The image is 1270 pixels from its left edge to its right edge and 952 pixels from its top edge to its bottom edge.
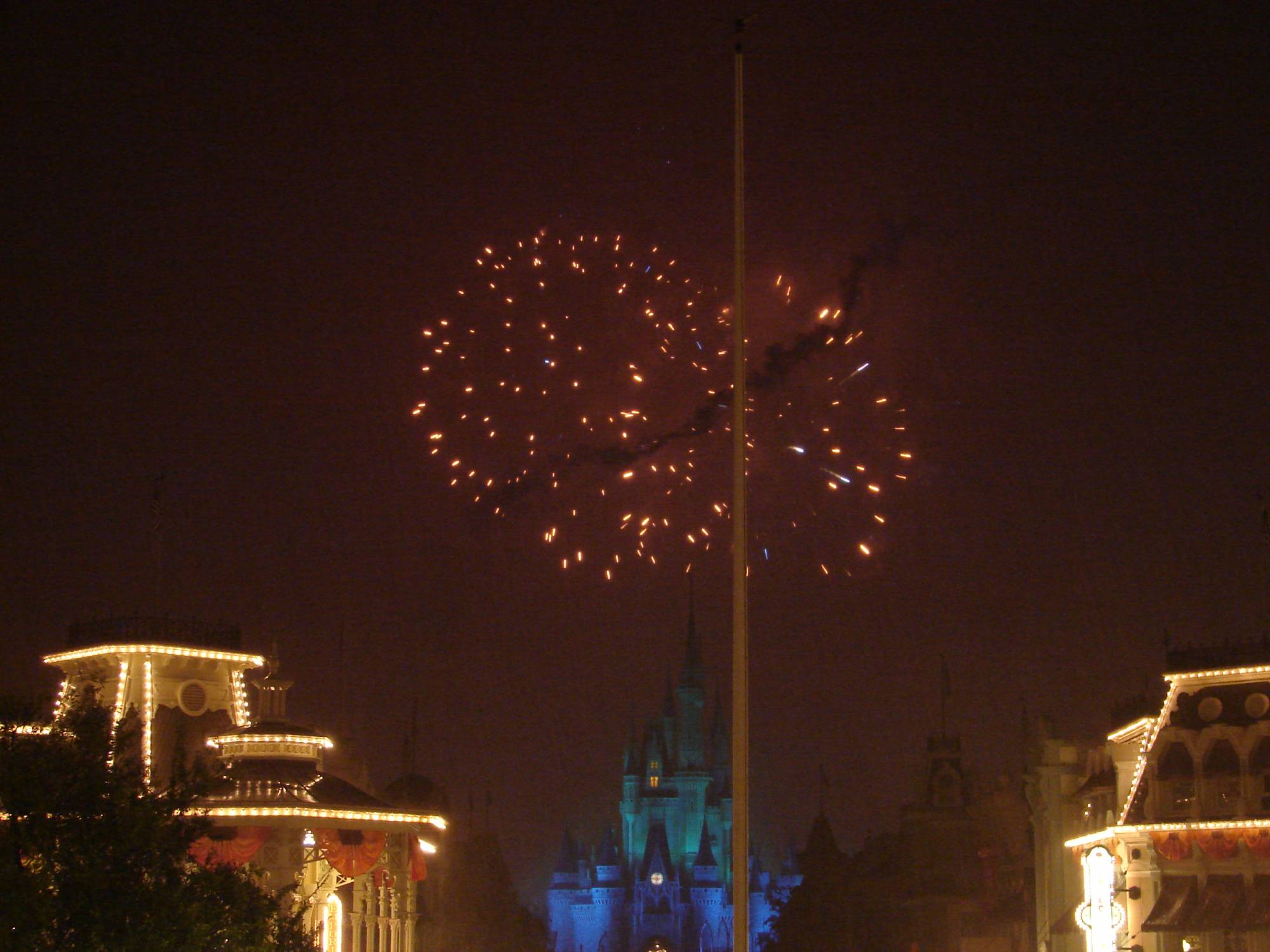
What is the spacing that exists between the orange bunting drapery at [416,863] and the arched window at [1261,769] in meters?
22.4

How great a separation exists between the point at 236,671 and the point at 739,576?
94.3 feet

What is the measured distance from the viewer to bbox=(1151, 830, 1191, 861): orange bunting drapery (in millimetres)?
46188

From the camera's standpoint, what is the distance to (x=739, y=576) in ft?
79.7

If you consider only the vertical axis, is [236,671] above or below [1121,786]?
above

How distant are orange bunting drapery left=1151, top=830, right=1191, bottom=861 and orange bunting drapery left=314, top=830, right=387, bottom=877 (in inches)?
870

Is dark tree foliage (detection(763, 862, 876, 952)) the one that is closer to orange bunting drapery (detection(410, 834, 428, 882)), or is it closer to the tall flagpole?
orange bunting drapery (detection(410, 834, 428, 882))

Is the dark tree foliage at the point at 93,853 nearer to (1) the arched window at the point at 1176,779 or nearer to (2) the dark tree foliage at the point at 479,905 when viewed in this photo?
(1) the arched window at the point at 1176,779

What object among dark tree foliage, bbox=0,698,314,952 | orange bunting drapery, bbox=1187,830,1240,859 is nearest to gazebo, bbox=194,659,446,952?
dark tree foliage, bbox=0,698,314,952

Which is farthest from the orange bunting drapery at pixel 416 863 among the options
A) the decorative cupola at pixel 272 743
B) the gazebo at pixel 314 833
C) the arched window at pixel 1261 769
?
the arched window at pixel 1261 769

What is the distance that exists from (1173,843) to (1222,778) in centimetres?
229

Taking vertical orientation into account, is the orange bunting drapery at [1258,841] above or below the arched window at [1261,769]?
below

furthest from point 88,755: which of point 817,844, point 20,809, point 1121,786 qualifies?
point 817,844

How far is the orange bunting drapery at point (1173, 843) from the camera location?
152ft

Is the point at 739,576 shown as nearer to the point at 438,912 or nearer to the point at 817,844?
the point at 438,912
